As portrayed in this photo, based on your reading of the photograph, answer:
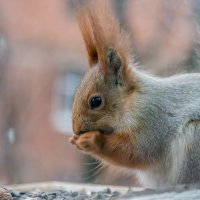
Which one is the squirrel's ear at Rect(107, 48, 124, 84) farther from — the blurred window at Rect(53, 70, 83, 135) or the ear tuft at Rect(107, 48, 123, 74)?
the blurred window at Rect(53, 70, 83, 135)

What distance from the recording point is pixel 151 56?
300 centimetres

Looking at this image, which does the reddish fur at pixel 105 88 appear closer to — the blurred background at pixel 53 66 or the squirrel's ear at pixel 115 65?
the squirrel's ear at pixel 115 65

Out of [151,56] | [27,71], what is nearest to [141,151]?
[151,56]

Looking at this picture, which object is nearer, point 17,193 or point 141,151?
point 141,151

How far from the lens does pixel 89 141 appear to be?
1769mm

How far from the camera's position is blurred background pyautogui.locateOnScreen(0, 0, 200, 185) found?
2.67m

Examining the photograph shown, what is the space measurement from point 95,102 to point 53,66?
3.43m

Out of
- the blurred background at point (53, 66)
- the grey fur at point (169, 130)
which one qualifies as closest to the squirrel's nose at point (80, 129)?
the grey fur at point (169, 130)

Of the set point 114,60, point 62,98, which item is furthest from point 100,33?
point 62,98

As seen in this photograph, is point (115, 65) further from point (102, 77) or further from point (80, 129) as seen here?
point (80, 129)

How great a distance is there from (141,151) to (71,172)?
2.61 m

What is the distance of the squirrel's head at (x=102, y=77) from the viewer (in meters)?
1.77

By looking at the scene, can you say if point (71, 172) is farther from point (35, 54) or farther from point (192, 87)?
point (192, 87)

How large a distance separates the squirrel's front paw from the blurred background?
2.12ft
